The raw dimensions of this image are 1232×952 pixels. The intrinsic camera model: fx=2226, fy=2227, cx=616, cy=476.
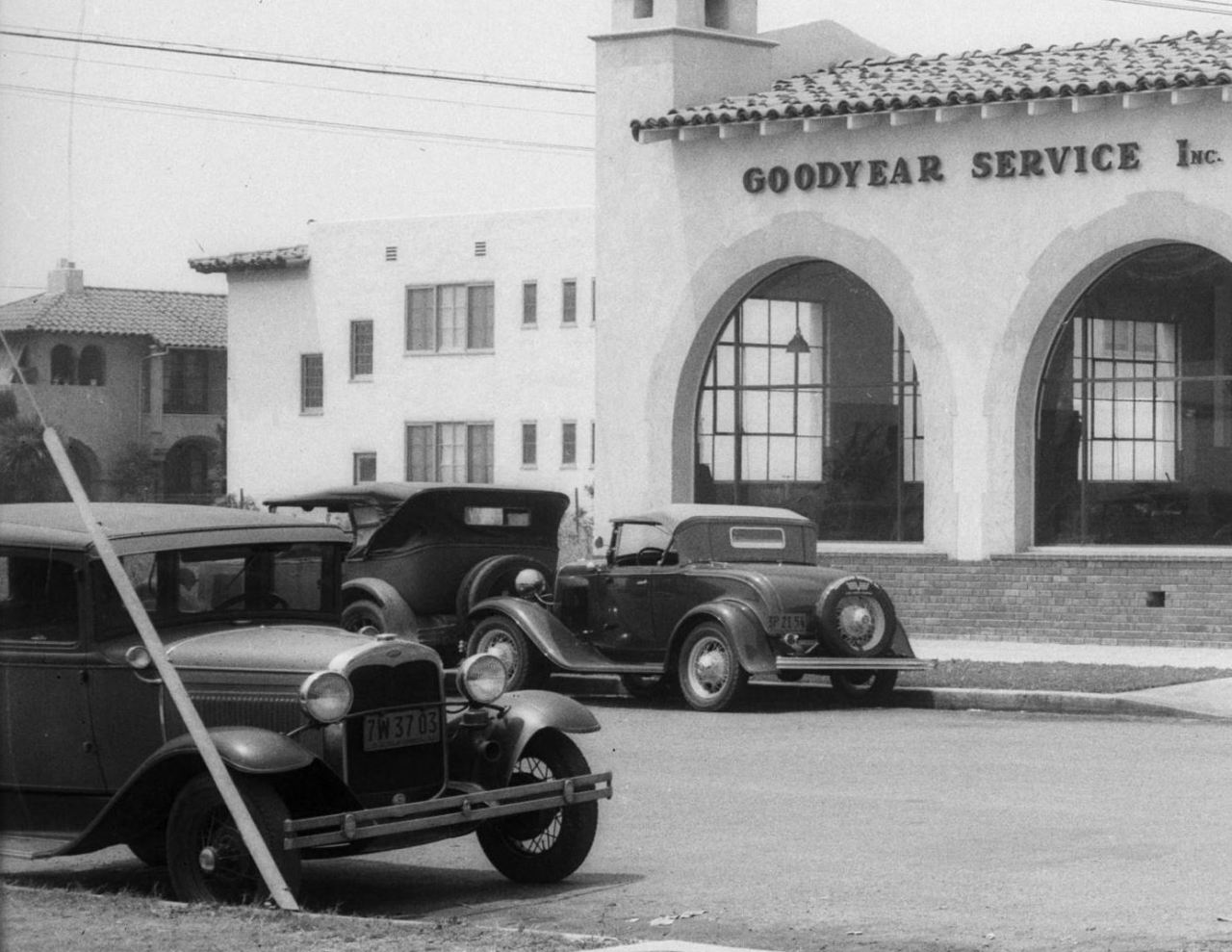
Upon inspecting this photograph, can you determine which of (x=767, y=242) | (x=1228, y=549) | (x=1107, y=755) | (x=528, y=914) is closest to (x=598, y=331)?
(x=767, y=242)

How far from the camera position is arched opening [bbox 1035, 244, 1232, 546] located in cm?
2228

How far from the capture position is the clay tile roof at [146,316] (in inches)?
1348

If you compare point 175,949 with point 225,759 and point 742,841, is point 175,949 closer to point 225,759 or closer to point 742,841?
point 225,759

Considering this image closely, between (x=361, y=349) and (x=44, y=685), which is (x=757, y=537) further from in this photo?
(x=361, y=349)

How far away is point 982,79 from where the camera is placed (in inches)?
933

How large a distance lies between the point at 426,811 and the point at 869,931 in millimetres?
1817

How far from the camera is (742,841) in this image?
10.4 metres

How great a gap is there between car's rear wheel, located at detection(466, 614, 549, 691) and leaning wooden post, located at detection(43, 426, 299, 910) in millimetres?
9124

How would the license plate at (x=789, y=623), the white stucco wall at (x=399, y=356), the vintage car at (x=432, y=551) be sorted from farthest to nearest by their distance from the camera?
the white stucco wall at (x=399, y=356) < the vintage car at (x=432, y=551) < the license plate at (x=789, y=623)

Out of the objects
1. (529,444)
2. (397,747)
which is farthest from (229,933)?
(529,444)

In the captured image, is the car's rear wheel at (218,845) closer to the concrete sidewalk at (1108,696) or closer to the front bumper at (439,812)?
the front bumper at (439,812)

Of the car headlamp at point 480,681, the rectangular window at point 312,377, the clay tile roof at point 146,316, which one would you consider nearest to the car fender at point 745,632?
the car headlamp at point 480,681

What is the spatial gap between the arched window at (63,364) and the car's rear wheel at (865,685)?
12.9 m

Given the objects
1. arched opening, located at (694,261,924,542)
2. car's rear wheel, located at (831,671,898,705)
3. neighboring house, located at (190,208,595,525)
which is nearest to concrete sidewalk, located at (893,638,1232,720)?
car's rear wheel, located at (831,671,898,705)
